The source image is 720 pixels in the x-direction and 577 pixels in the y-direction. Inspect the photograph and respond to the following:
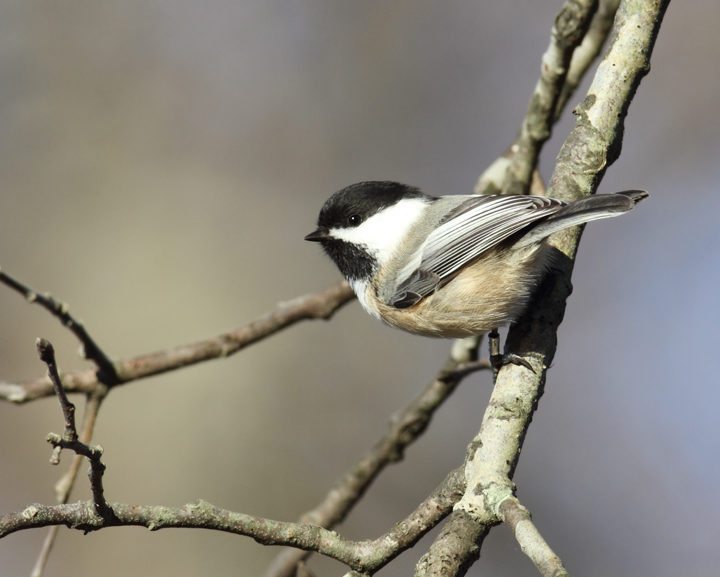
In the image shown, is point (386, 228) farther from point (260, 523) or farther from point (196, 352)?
point (260, 523)

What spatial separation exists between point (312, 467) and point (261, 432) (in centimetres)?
48

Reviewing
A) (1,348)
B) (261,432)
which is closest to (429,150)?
(261,432)

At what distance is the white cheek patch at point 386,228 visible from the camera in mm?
2674

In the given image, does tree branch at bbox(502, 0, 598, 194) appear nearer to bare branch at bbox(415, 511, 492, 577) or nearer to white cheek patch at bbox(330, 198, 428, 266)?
white cheek patch at bbox(330, 198, 428, 266)

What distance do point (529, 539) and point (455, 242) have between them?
1.39 m

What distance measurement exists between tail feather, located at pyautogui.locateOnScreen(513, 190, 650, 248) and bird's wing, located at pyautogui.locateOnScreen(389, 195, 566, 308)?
6.8 inches

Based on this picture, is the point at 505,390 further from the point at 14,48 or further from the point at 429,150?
the point at 14,48

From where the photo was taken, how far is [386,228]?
2686 mm

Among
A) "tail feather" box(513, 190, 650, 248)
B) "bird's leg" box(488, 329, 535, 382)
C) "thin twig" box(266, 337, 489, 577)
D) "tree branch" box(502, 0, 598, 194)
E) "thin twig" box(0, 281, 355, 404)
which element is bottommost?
"thin twig" box(266, 337, 489, 577)

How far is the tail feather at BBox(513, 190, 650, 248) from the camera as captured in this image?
200cm

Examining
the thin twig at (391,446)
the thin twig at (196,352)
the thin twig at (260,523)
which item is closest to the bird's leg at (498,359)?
the thin twig at (260,523)

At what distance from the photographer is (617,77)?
2.17m

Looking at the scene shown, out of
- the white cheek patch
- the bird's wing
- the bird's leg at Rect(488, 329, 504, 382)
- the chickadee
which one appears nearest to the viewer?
the bird's leg at Rect(488, 329, 504, 382)

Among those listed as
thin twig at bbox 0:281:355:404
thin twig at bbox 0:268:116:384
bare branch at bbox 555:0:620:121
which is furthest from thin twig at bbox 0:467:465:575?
bare branch at bbox 555:0:620:121
